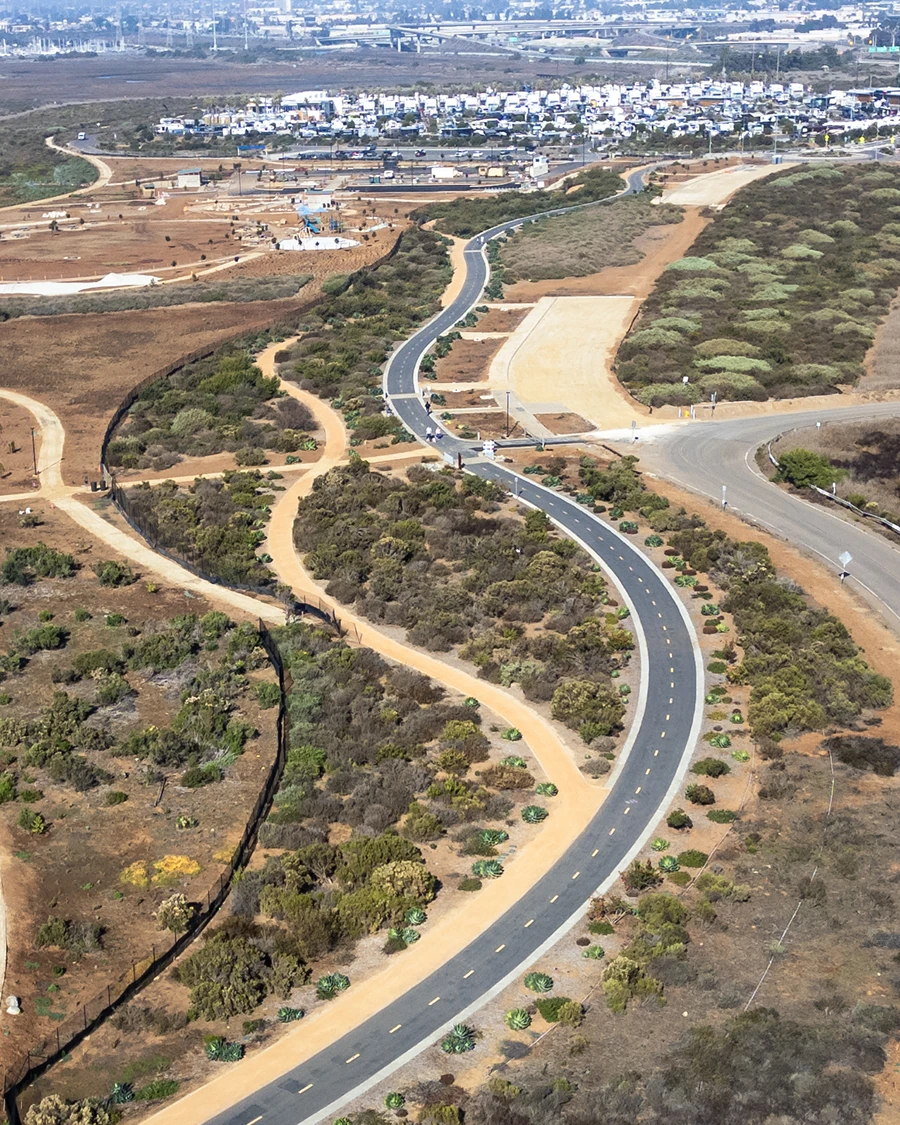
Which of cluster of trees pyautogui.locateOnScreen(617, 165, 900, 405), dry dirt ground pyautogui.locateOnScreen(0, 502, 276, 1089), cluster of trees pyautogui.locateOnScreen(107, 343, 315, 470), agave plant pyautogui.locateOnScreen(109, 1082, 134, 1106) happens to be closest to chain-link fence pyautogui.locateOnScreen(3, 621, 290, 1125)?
dry dirt ground pyautogui.locateOnScreen(0, 502, 276, 1089)

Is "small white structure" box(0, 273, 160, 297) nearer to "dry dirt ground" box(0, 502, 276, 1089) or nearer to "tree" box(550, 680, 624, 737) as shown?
"dry dirt ground" box(0, 502, 276, 1089)

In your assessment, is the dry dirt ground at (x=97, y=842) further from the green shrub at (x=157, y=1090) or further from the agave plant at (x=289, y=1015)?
the agave plant at (x=289, y=1015)

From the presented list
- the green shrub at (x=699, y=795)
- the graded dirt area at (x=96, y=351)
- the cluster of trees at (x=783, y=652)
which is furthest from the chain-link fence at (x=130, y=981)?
the graded dirt area at (x=96, y=351)

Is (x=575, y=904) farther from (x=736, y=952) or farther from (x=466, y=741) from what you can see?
(x=466, y=741)

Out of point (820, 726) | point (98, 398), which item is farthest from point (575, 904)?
point (98, 398)

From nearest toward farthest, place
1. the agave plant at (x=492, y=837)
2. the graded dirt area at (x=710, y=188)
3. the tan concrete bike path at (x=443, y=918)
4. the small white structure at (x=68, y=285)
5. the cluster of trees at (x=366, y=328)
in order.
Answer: the tan concrete bike path at (x=443, y=918), the agave plant at (x=492, y=837), the cluster of trees at (x=366, y=328), the small white structure at (x=68, y=285), the graded dirt area at (x=710, y=188)

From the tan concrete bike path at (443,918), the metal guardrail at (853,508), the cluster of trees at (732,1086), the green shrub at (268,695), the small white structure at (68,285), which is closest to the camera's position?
the cluster of trees at (732,1086)
